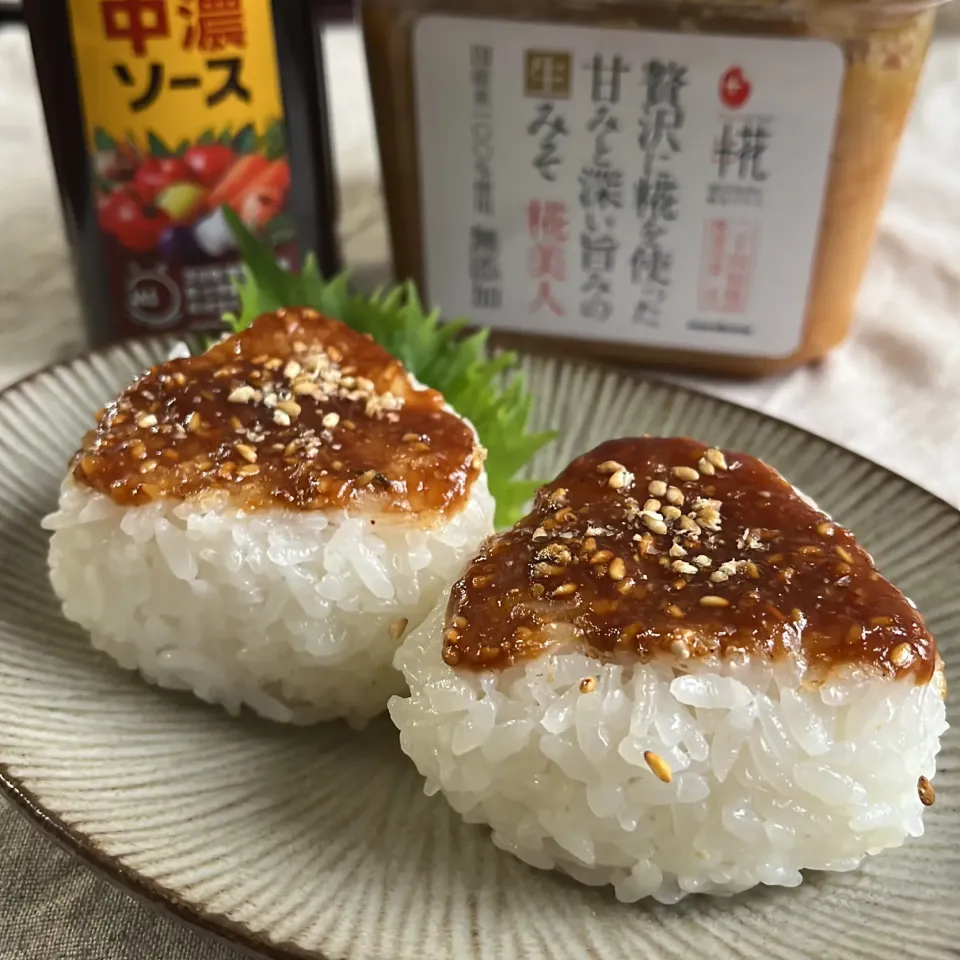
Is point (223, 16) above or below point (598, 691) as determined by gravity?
above

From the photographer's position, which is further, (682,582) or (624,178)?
(624,178)

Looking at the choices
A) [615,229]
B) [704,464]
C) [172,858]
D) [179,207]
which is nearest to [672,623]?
[704,464]

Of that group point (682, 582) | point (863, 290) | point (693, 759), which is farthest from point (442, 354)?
point (863, 290)

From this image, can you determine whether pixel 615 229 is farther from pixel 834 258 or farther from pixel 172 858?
pixel 172 858

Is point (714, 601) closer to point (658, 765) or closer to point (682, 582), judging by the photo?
point (682, 582)

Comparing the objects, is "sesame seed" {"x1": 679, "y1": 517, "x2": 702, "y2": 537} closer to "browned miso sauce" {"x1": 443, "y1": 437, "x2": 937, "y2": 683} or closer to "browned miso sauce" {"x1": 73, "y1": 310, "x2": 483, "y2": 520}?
"browned miso sauce" {"x1": 443, "y1": 437, "x2": 937, "y2": 683}

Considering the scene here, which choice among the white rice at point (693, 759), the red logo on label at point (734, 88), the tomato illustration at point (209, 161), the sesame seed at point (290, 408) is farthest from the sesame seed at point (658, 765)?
the tomato illustration at point (209, 161)
